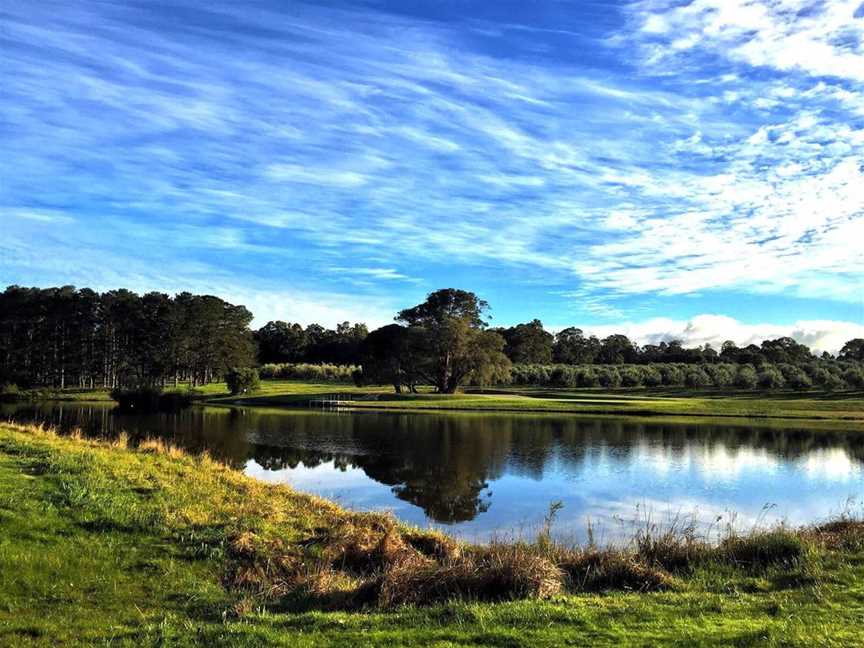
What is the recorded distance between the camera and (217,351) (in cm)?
9838

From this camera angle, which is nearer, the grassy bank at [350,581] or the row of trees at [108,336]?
the grassy bank at [350,581]

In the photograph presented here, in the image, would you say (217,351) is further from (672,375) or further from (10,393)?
(672,375)

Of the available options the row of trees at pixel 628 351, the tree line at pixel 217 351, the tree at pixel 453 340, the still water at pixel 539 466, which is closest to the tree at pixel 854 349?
the row of trees at pixel 628 351

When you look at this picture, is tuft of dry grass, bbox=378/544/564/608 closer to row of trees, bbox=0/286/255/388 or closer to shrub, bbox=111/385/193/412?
shrub, bbox=111/385/193/412

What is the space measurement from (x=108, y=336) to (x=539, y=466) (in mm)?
86102

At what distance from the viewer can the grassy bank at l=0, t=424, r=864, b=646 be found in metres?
6.95

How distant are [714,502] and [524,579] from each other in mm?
→ 16209

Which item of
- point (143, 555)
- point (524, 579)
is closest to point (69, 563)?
point (143, 555)

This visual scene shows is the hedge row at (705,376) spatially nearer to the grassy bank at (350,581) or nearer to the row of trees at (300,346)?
the row of trees at (300,346)

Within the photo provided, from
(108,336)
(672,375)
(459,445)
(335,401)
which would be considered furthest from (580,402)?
(108,336)

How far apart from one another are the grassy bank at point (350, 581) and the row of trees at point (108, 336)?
279 ft

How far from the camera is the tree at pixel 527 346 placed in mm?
141375

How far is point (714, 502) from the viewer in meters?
22.6

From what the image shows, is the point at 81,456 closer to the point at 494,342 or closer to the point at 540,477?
the point at 540,477
